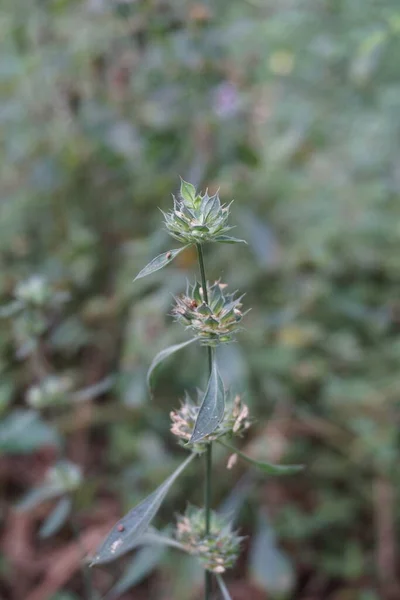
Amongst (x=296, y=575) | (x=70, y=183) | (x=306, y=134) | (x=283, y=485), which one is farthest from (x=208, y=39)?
(x=296, y=575)

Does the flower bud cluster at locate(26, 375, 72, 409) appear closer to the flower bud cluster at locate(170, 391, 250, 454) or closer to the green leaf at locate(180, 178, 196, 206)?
the flower bud cluster at locate(170, 391, 250, 454)

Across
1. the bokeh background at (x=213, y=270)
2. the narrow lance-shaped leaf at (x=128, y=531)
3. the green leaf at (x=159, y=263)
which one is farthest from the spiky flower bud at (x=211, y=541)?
the bokeh background at (x=213, y=270)

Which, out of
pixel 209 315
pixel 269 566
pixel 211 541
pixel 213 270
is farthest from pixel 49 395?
pixel 213 270

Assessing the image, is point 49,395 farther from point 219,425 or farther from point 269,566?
point 269,566

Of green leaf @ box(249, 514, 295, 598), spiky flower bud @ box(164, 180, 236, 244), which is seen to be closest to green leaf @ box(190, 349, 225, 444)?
spiky flower bud @ box(164, 180, 236, 244)

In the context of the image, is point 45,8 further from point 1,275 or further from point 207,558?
point 207,558

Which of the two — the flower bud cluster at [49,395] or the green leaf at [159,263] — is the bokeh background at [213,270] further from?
the green leaf at [159,263]
